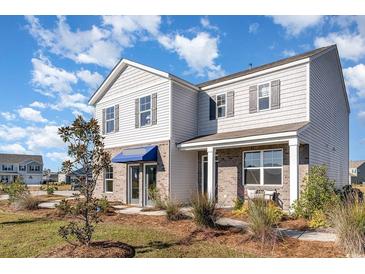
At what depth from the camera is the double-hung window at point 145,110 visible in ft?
59.1

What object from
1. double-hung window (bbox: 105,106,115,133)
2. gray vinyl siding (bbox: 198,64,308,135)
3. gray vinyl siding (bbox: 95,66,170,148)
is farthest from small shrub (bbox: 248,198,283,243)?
double-hung window (bbox: 105,106,115,133)

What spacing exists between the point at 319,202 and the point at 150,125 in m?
9.81

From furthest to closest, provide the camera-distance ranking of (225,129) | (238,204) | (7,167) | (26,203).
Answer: (7,167), (225,129), (26,203), (238,204)

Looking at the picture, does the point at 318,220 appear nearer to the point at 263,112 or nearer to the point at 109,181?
the point at 263,112

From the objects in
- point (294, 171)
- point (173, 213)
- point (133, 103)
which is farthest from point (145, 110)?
point (294, 171)

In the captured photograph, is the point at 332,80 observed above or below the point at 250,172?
Answer: above

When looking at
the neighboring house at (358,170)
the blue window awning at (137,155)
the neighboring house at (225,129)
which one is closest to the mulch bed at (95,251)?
the neighboring house at (225,129)

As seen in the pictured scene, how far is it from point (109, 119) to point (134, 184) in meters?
5.03

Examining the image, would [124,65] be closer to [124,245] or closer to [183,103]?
[183,103]

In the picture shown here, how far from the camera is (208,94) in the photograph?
708 inches

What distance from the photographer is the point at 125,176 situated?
62.4 feet

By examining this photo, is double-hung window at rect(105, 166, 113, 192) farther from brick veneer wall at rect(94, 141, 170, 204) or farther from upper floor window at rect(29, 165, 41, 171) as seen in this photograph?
upper floor window at rect(29, 165, 41, 171)

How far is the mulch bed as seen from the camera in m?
7.17
